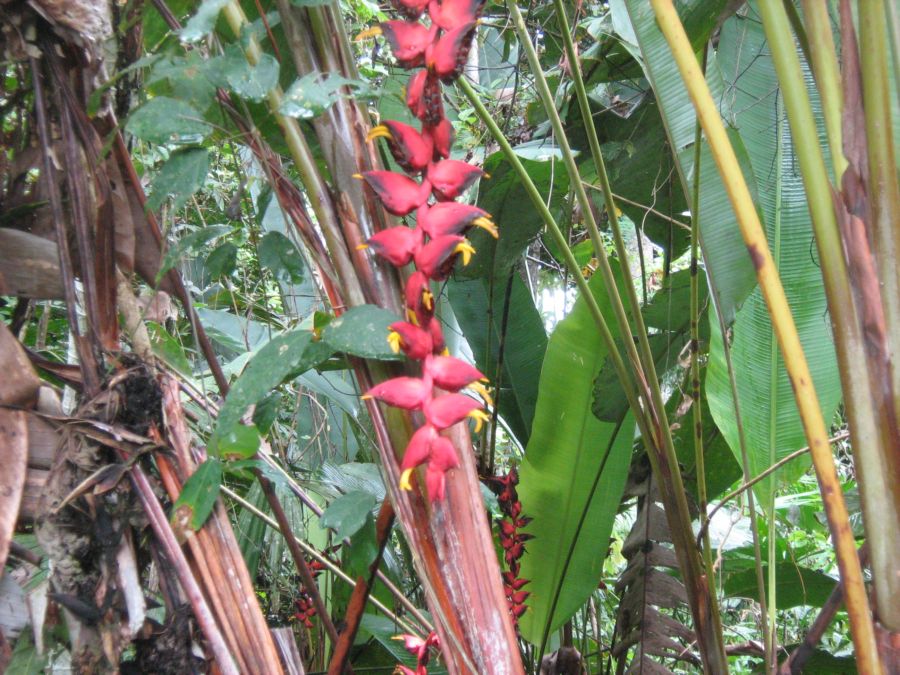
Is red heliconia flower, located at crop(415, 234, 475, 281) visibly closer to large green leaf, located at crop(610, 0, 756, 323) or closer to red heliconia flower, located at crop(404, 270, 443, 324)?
red heliconia flower, located at crop(404, 270, 443, 324)

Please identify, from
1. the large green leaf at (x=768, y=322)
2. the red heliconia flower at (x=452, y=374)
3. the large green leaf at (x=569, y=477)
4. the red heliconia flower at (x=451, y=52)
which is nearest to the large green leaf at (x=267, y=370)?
the red heliconia flower at (x=452, y=374)

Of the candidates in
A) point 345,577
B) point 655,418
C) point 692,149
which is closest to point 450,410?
point 655,418

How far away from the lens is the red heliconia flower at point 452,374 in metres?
0.49

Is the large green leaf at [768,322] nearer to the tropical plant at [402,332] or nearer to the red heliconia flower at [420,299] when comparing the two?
the tropical plant at [402,332]

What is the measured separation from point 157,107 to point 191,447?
0.99 feet

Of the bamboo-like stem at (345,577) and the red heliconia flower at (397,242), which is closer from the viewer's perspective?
the red heliconia flower at (397,242)

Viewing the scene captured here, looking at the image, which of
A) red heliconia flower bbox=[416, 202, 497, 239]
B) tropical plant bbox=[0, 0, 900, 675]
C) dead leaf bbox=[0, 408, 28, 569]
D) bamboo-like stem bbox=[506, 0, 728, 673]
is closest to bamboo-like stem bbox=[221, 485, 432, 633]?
tropical plant bbox=[0, 0, 900, 675]

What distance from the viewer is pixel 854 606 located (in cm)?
40

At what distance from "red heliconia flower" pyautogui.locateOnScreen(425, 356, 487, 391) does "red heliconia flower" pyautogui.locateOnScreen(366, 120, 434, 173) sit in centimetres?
15

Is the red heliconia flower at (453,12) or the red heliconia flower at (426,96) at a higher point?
the red heliconia flower at (453,12)

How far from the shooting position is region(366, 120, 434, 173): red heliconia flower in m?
0.51

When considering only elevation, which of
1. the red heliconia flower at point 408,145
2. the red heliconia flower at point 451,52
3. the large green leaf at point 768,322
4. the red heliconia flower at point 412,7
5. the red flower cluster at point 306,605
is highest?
the red heliconia flower at point 412,7

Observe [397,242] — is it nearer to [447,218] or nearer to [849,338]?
[447,218]

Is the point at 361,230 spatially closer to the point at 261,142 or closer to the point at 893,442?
the point at 261,142
